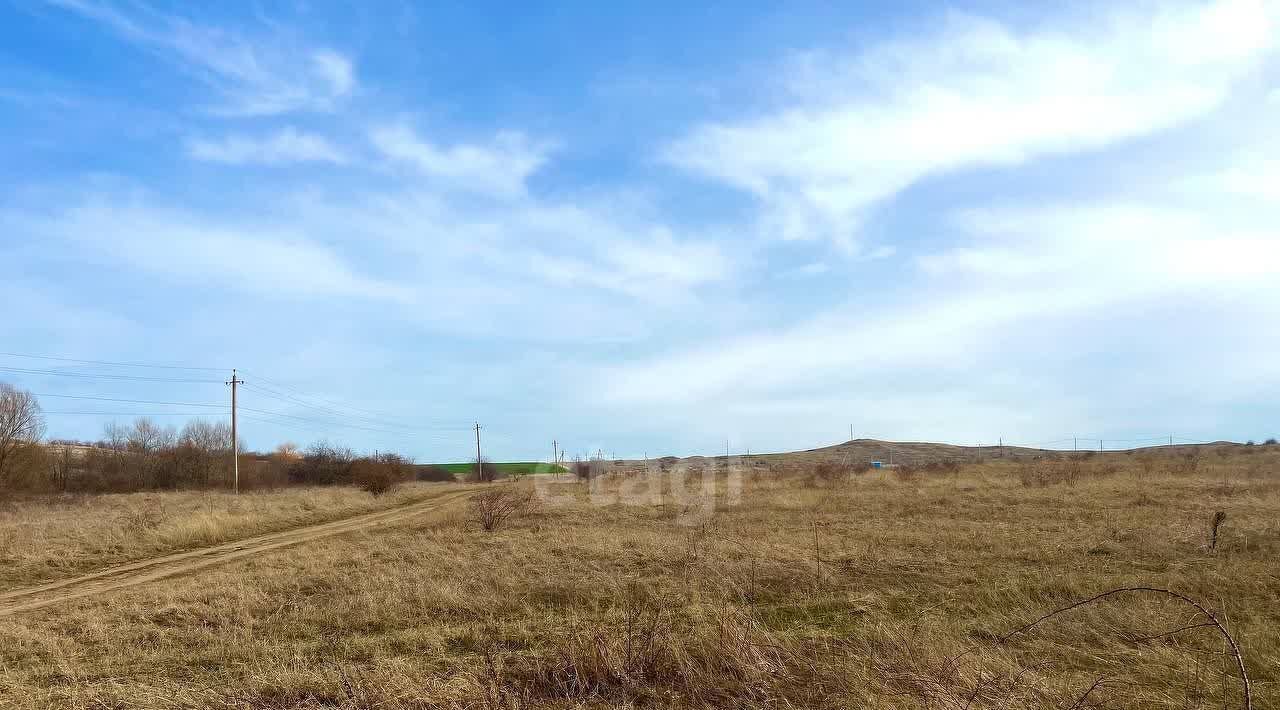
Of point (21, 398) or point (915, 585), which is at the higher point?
point (21, 398)

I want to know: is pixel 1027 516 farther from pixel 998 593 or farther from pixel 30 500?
pixel 30 500

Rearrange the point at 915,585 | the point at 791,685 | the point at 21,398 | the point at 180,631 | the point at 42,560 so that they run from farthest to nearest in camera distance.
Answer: the point at 21,398 → the point at 42,560 → the point at 915,585 → the point at 180,631 → the point at 791,685

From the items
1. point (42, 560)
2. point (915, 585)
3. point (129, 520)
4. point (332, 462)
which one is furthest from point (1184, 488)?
point (332, 462)

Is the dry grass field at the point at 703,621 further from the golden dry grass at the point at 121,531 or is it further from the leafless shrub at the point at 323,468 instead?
the leafless shrub at the point at 323,468

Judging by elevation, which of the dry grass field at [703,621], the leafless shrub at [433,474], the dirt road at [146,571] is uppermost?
the dry grass field at [703,621]

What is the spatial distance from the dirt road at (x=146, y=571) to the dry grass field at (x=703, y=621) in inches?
48.2

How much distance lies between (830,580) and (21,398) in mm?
52951

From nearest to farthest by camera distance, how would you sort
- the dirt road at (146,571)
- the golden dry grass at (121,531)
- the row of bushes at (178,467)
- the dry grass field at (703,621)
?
the dry grass field at (703,621)
the dirt road at (146,571)
the golden dry grass at (121,531)
the row of bushes at (178,467)

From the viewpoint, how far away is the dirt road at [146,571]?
12.3 metres

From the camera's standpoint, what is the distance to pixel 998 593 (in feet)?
28.9

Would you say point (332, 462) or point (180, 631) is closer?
point (180, 631)

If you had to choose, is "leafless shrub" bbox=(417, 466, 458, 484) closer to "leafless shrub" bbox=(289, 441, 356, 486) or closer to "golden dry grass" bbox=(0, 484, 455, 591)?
"leafless shrub" bbox=(289, 441, 356, 486)

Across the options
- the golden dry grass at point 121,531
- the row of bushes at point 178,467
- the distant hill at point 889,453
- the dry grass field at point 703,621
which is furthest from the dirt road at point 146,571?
the distant hill at point 889,453

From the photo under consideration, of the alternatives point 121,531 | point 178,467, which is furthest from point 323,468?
point 121,531
